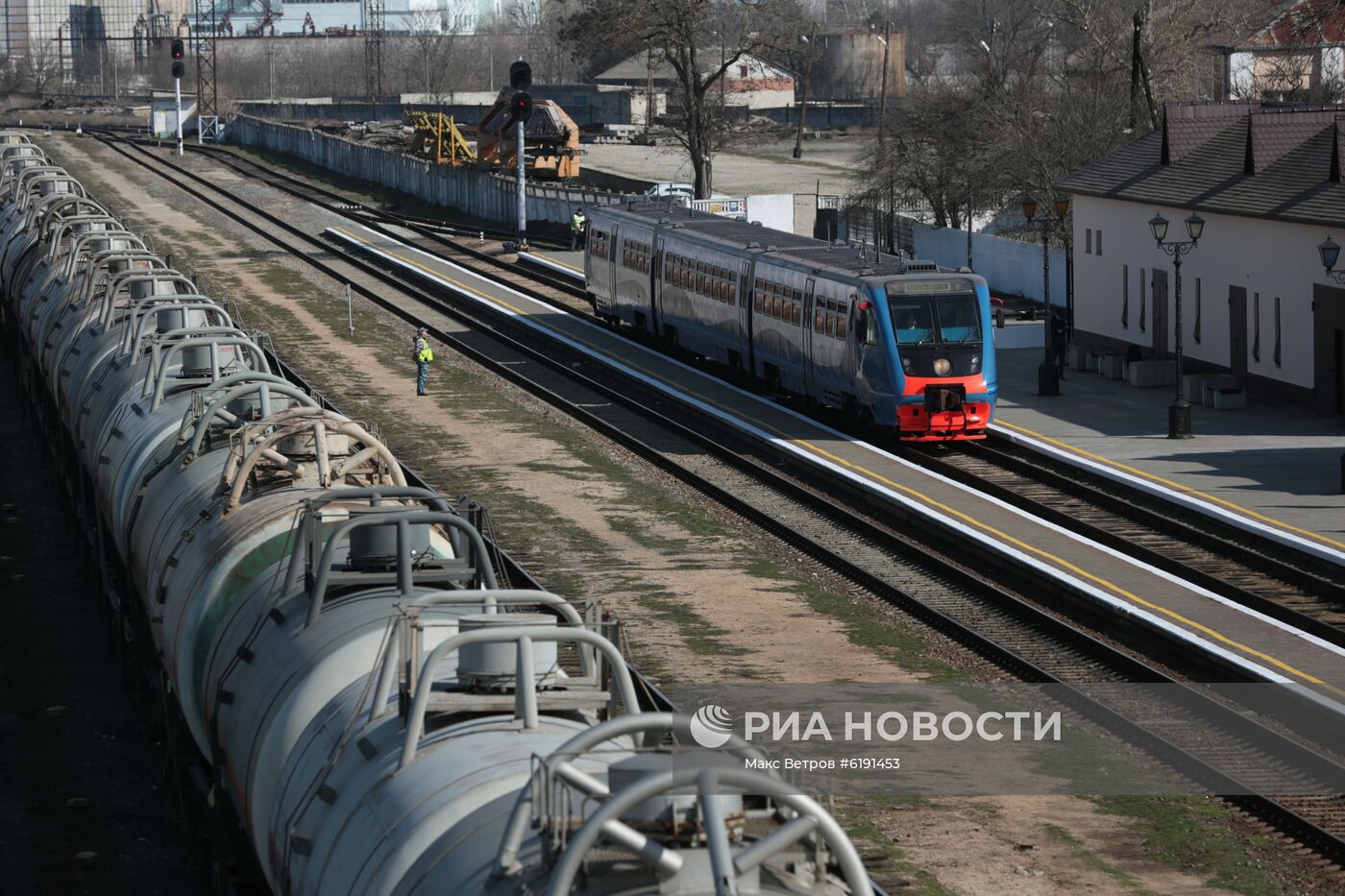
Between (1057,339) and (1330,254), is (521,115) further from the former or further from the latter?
(1330,254)

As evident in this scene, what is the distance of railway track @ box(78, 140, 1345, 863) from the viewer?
17.1 metres

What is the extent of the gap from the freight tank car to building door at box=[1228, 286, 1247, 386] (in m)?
24.5

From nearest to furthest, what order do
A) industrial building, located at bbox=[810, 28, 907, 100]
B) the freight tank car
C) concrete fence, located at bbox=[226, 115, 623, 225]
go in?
the freight tank car → concrete fence, located at bbox=[226, 115, 623, 225] → industrial building, located at bbox=[810, 28, 907, 100]

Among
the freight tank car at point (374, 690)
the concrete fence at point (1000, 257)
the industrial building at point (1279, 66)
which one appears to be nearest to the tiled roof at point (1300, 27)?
the industrial building at point (1279, 66)

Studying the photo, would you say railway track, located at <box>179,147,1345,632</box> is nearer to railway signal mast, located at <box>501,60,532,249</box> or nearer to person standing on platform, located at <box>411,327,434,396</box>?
person standing on platform, located at <box>411,327,434,396</box>

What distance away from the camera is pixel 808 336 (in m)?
35.8

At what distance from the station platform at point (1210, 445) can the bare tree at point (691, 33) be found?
31854 mm

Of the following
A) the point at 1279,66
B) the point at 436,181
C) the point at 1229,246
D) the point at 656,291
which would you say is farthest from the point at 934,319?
the point at 436,181

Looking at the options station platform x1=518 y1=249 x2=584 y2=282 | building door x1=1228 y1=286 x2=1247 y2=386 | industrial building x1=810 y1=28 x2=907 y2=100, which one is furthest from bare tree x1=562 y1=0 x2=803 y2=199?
industrial building x1=810 y1=28 x2=907 y2=100

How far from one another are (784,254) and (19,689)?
834 inches

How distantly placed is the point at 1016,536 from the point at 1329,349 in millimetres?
12640

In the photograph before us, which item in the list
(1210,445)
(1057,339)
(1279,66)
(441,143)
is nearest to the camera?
(1210,445)

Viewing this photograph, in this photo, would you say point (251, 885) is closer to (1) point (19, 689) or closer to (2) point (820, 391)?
(1) point (19, 689)

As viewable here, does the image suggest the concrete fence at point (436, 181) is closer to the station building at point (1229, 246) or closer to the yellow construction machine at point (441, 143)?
the yellow construction machine at point (441, 143)
